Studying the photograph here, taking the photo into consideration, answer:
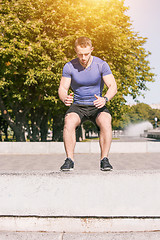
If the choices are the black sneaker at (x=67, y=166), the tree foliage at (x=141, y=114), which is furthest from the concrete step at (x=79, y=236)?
the tree foliage at (x=141, y=114)

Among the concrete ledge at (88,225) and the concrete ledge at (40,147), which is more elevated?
the concrete ledge at (88,225)

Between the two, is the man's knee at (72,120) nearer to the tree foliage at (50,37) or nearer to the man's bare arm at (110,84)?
the man's bare arm at (110,84)

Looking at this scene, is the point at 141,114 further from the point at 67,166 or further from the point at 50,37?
the point at 67,166

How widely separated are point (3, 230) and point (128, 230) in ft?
4.89

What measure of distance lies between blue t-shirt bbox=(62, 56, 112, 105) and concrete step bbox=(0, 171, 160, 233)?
124 cm

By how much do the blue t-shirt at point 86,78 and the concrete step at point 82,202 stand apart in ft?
4.07

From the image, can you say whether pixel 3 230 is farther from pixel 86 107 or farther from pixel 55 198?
pixel 86 107

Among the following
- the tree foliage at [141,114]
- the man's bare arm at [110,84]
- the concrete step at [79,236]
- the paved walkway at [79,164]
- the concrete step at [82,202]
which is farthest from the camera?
the tree foliage at [141,114]

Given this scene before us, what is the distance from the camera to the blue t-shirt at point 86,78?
175 inches

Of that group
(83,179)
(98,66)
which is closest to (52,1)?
(98,66)

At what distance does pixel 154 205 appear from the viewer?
364cm

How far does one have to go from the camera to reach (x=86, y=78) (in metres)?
4.43

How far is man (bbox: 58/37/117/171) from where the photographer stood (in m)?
4.37

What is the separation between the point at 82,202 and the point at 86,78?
5.70 feet
